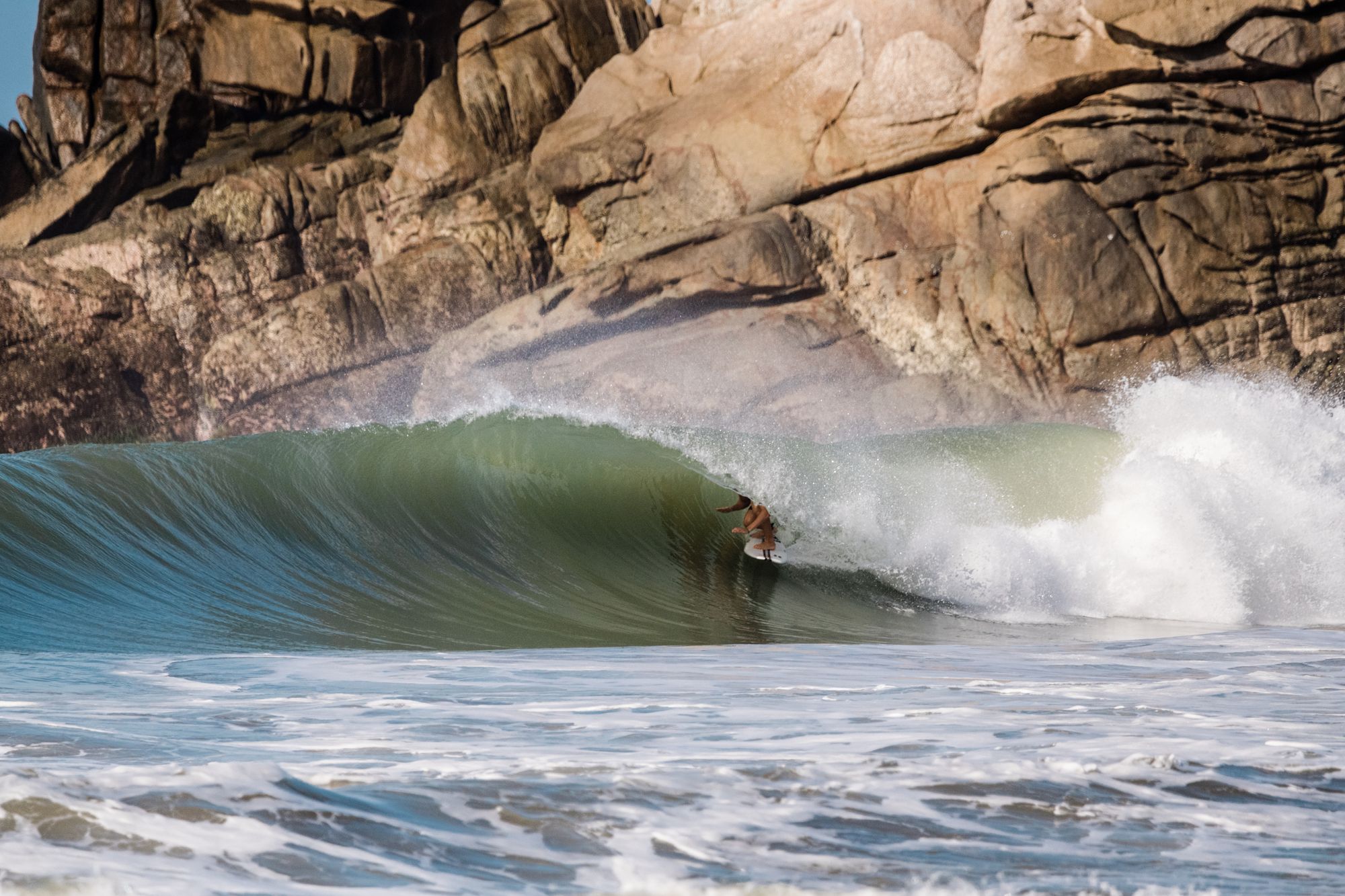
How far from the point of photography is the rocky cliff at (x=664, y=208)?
16625 mm

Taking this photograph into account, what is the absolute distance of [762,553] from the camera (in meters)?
8.58

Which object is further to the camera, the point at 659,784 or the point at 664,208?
the point at 664,208

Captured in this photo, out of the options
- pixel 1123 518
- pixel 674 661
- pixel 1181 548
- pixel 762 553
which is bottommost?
pixel 674 661

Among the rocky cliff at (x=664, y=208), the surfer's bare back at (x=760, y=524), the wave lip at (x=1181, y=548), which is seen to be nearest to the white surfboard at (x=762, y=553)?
the surfer's bare back at (x=760, y=524)

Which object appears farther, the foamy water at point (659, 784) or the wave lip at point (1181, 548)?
the wave lip at point (1181, 548)

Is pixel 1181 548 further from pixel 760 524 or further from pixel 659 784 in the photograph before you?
pixel 659 784

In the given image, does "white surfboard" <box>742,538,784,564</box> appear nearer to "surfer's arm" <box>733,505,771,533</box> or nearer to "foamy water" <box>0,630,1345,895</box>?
"surfer's arm" <box>733,505,771,533</box>

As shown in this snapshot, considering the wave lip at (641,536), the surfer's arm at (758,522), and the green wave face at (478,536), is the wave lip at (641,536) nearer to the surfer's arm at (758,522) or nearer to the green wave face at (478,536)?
the green wave face at (478,536)

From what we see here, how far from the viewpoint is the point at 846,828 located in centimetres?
234

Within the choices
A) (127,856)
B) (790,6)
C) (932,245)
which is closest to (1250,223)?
(932,245)

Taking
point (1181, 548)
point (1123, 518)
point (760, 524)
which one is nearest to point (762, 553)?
point (760, 524)

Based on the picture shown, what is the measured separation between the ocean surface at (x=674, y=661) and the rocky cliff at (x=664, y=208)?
192 inches

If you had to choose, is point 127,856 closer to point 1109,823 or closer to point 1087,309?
point 1109,823

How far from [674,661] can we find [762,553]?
351 centimetres
